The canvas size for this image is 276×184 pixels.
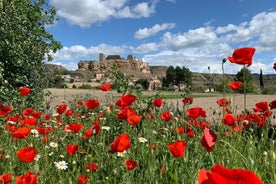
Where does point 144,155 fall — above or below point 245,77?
below

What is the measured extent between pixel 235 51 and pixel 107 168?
184 cm

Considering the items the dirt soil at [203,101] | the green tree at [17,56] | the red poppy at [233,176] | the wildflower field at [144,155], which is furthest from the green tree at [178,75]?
the red poppy at [233,176]

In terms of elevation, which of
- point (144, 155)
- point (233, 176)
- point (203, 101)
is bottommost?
point (203, 101)

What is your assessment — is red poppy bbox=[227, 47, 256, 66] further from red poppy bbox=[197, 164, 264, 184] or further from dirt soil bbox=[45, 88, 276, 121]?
red poppy bbox=[197, 164, 264, 184]

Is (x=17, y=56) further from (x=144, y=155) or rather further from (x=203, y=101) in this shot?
(x=203, y=101)

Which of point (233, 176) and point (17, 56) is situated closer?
point (233, 176)

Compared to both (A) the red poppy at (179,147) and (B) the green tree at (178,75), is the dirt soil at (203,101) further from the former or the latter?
(B) the green tree at (178,75)

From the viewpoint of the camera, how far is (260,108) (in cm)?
340

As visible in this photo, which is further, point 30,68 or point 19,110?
point 30,68

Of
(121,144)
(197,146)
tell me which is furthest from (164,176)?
(121,144)

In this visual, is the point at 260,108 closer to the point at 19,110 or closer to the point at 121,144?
the point at 121,144

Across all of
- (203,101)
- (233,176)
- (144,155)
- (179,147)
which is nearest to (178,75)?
(203,101)

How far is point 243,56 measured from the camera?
2.32 metres

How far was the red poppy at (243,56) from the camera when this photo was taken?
2299 mm
